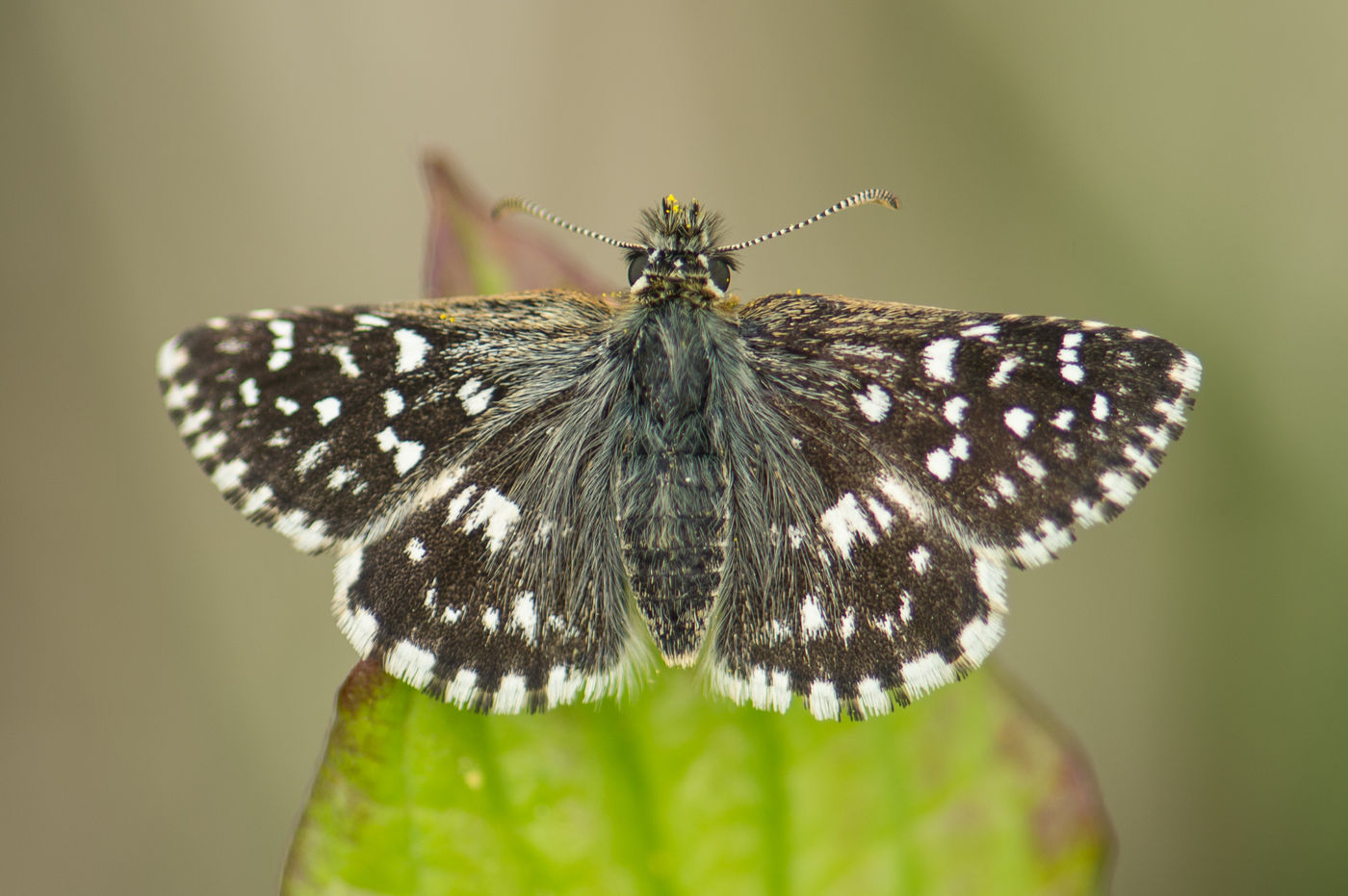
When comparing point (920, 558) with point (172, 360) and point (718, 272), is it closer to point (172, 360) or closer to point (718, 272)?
point (718, 272)

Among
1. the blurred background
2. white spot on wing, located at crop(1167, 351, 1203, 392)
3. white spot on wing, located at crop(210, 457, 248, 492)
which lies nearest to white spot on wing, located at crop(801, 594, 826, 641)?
white spot on wing, located at crop(1167, 351, 1203, 392)

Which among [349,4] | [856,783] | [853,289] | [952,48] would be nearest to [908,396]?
[856,783]

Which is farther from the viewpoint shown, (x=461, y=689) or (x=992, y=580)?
(x=992, y=580)

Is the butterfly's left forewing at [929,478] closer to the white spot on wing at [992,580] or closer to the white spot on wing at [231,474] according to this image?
the white spot on wing at [992,580]

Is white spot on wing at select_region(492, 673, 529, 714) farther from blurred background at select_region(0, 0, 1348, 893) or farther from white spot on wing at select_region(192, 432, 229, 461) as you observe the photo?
blurred background at select_region(0, 0, 1348, 893)

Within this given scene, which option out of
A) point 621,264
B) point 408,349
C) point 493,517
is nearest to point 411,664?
point 493,517

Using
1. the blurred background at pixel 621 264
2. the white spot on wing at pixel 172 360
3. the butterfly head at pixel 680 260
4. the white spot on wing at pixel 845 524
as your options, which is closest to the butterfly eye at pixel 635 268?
the butterfly head at pixel 680 260
